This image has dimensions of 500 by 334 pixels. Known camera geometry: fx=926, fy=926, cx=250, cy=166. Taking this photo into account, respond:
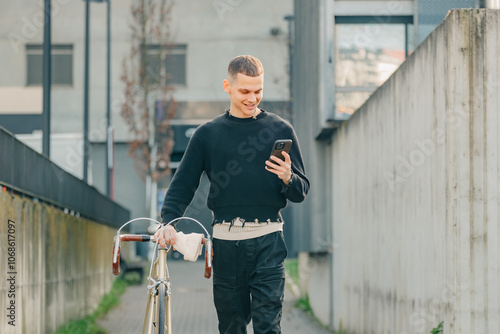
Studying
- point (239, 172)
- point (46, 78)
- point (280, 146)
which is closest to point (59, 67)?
point (46, 78)

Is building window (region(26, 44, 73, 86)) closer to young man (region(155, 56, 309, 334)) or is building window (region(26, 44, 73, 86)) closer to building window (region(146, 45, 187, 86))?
building window (region(146, 45, 187, 86))

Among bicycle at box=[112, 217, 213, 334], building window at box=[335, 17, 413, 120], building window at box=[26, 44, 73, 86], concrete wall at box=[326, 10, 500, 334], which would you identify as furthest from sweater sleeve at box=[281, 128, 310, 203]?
building window at box=[26, 44, 73, 86]

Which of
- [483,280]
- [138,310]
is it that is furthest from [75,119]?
[483,280]

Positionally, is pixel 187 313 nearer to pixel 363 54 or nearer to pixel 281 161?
pixel 363 54

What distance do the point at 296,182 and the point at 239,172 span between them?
0.34m

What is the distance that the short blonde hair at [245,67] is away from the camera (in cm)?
489

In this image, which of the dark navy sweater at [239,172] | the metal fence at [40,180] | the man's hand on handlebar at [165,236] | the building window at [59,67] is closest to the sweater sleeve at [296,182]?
the dark navy sweater at [239,172]

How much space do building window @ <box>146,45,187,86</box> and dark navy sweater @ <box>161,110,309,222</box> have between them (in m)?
28.7

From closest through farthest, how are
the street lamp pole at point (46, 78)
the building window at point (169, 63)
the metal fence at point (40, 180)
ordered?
the metal fence at point (40, 180) → the street lamp pole at point (46, 78) → the building window at point (169, 63)

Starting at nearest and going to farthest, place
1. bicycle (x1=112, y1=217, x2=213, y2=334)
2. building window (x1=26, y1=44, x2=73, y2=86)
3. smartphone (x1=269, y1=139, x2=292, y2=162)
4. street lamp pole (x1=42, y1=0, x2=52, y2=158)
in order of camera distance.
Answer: bicycle (x1=112, y1=217, x2=213, y2=334) → smartphone (x1=269, y1=139, x2=292, y2=162) → street lamp pole (x1=42, y1=0, x2=52, y2=158) → building window (x1=26, y1=44, x2=73, y2=86)

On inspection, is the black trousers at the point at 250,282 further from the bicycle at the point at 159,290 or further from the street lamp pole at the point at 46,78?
the street lamp pole at the point at 46,78

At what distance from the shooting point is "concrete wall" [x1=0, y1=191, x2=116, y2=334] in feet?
24.6

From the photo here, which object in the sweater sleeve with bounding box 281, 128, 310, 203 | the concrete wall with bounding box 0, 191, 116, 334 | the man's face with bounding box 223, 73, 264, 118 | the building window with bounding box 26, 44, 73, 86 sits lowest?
the concrete wall with bounding box 0, 191, 116, 334

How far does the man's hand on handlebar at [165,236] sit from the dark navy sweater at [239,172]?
0.29 m
